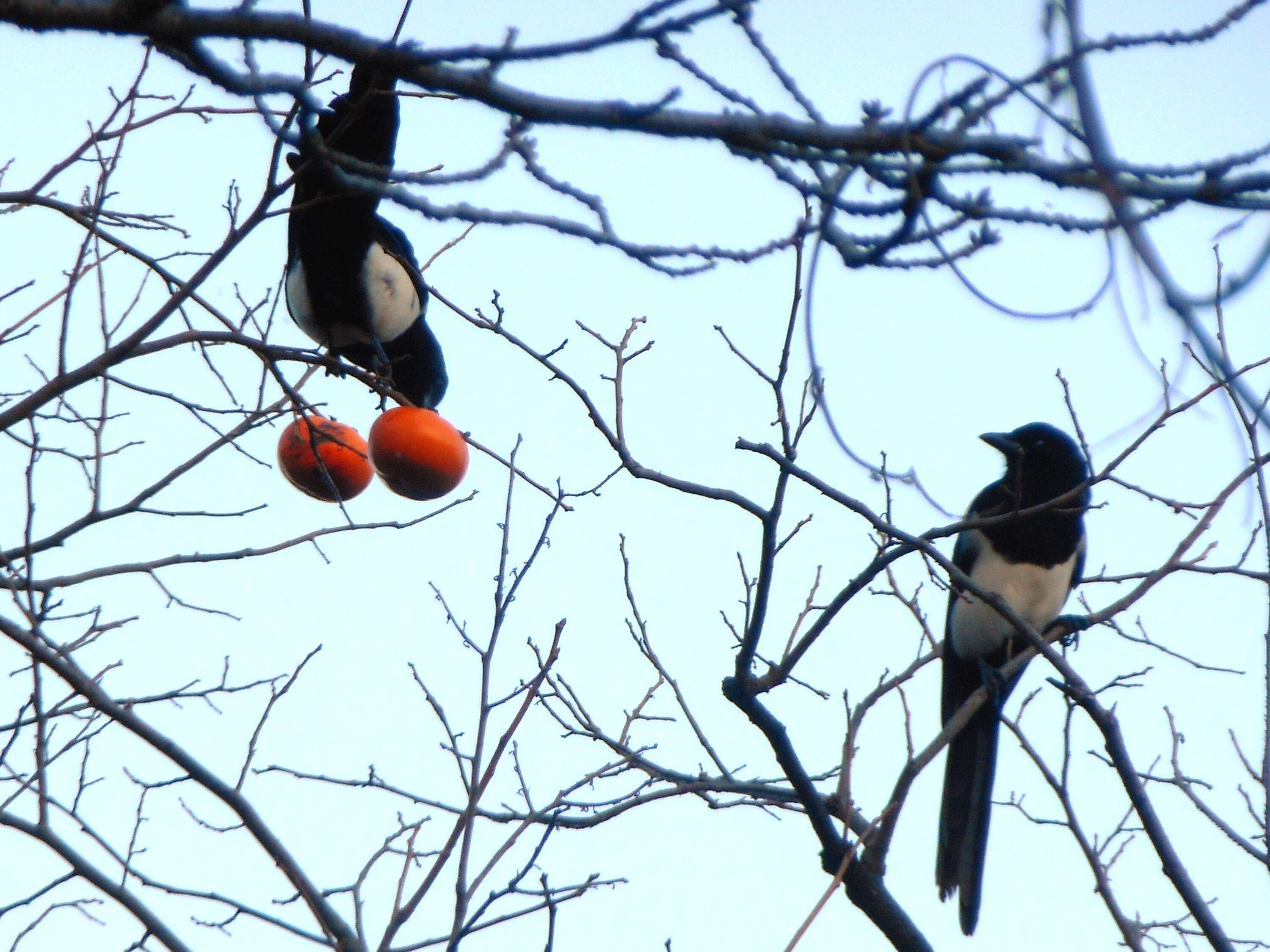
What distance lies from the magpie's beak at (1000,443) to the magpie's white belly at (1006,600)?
12.4 inches

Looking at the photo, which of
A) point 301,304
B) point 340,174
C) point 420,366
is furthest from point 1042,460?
point 340,174

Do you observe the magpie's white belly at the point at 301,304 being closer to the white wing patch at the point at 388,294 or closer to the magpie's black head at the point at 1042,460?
the white wing patch at the point at 388,294

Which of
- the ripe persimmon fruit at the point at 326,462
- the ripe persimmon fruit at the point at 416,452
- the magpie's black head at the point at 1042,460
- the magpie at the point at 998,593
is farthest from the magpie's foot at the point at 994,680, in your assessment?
the ripe persimmon fruit at the point at 326,462

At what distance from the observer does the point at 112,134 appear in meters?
2.90

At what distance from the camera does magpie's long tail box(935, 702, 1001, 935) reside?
13.2 ft

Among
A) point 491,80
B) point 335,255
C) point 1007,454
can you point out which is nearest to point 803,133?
point 491,80

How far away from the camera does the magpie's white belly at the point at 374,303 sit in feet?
13.3

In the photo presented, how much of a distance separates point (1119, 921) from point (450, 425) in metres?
1.84

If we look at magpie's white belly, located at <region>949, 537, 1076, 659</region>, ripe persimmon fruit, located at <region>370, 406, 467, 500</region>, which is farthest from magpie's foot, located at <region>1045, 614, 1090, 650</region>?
ripe persimmon fruit, located at <region>370, 406, 467, 500</region>

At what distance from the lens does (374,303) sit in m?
4.11

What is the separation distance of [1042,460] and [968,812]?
128 centimetres

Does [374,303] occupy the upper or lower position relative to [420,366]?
lower

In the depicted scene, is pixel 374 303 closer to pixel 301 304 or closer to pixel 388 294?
pixel 388 294

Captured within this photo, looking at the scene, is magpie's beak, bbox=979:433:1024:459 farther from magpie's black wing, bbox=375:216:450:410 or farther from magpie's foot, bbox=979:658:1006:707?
magpie's black wing, bbox=375:216:450:410
